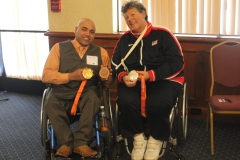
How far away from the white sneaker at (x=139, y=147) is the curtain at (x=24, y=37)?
7.37ft

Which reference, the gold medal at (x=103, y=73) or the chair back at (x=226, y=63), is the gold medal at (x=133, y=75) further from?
the chair back at (x=226, y=63)

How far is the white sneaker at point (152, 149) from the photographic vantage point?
2.67 m

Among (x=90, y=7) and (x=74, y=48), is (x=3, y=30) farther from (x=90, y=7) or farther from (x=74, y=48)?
(x=74, y=48)

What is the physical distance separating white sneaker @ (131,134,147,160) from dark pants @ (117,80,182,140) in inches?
2.1

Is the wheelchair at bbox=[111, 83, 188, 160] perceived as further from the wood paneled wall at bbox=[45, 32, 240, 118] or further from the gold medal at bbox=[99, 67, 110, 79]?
the wood paneled wall at bbox=[45, 32, 240, 118]

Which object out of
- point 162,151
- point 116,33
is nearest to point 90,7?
point 116,33

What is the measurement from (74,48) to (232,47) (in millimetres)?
1387

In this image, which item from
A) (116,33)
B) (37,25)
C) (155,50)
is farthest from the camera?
(37,25)

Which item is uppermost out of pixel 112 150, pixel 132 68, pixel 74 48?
pixel 74 48

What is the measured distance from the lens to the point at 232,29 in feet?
11.5

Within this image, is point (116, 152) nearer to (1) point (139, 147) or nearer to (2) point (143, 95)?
(1) point (139, 147)

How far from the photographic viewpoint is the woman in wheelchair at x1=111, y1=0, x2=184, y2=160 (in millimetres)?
2686

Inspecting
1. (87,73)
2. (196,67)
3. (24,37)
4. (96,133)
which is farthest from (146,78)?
(24,37)

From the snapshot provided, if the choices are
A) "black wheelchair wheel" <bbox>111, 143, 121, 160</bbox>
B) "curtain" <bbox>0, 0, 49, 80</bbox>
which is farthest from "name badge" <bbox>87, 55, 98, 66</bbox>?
"curtain" <bbox>0, 0, 49, 80</bbox>
